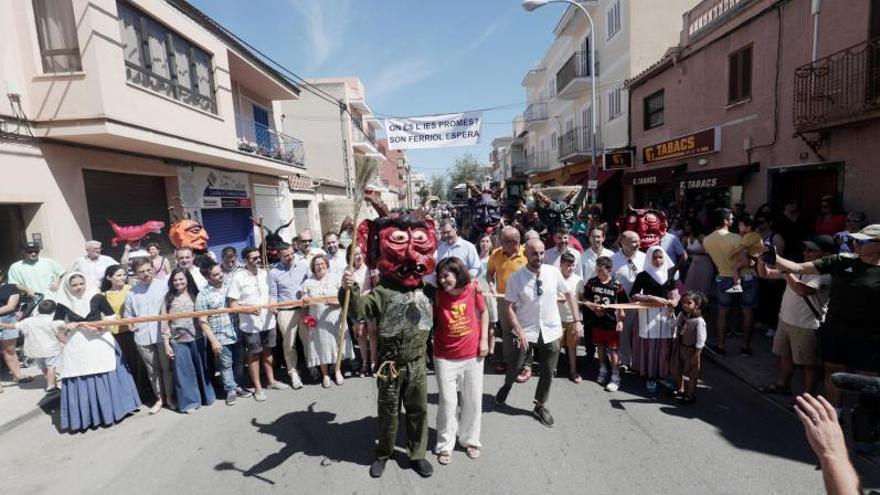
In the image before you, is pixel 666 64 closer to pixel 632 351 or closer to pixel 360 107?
pixel 632 351

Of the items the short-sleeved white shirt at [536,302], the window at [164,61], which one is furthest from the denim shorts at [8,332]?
the short-sleeved white shirt at [536,302]

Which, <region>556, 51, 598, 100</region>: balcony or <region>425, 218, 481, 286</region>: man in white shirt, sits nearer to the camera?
<region>425, 218, 481, 286</region>: man in white shirt

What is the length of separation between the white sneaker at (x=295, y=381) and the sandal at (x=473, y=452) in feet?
8.30

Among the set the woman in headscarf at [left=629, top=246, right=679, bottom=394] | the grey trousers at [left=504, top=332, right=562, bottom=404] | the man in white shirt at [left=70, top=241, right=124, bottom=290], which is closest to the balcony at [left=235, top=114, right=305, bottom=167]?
the man in white shirt at [left=70, top=241, right=124, bottom=290]

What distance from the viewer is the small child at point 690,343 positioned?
4285 mm

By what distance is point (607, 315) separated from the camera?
4.83m

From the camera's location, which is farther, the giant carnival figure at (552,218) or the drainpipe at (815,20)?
the drainpipe at (815,20)

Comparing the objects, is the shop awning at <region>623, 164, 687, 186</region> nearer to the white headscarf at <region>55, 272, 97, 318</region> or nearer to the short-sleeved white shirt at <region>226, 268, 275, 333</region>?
the short-sleeved white shirt at <region>226, 268, 275, 333</region>

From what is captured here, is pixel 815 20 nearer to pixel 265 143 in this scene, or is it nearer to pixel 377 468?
pixel 377 468

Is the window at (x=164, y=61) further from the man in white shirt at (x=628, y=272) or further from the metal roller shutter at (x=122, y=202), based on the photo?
the man in white shirt at (x=628, y=272)

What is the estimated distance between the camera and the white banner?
10906 millimetres

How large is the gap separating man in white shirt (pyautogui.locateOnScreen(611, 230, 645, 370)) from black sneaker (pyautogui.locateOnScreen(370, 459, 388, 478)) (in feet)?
10.7

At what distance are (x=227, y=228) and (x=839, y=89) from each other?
47.1 ft

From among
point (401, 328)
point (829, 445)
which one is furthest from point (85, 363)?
point (829, 445)
